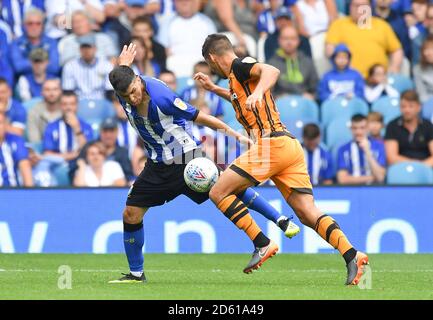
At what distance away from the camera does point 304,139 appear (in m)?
15.2

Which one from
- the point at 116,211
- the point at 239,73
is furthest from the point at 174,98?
A: the point at 116,211

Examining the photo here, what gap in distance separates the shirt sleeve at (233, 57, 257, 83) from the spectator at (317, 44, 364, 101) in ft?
21.5

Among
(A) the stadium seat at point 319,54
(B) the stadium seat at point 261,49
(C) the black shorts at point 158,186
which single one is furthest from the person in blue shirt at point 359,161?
(C) the black shorts at point 158,186

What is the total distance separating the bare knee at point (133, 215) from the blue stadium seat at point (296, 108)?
580 cm

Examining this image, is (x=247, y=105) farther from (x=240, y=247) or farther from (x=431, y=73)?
(x=431, y=73)

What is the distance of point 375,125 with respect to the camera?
609 inches

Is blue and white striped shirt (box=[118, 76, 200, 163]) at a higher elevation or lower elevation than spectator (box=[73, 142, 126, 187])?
higher

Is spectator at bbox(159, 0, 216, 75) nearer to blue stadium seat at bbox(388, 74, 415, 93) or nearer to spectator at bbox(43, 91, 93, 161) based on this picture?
spectator at bbox(43, 91, 93, 161)

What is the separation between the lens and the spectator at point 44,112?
15664 millimetres

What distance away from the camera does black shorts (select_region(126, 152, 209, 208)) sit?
10023 millimetres

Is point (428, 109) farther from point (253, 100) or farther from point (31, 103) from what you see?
point (253, 100)

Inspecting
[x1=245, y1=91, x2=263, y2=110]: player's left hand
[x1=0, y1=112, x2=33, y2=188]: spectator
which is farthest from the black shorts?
[x1=0, y1=112, x2=33, y2=188]: spectator

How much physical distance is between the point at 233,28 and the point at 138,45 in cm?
147

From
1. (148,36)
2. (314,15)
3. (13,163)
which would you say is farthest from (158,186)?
(314,15)
